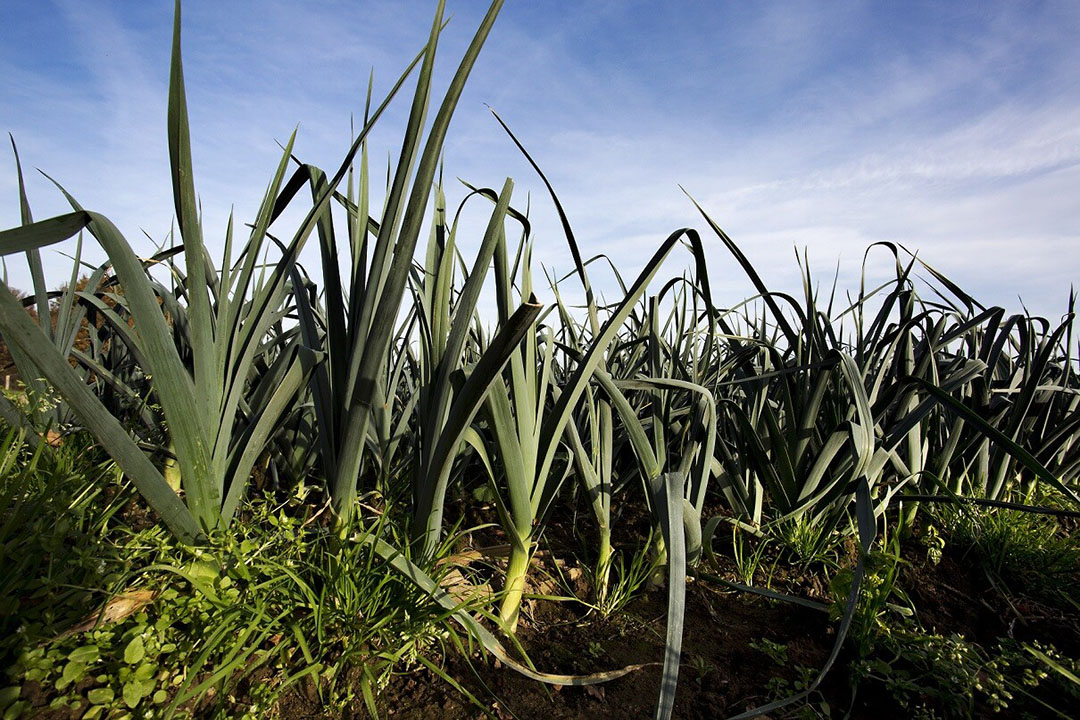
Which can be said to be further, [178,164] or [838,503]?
[838,503]

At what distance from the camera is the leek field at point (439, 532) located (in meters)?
0.97

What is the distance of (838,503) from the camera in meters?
1.67

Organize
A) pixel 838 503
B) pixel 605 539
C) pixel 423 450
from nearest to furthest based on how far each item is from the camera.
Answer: pixel 423 450, pixel 605 539, pixel 838 503

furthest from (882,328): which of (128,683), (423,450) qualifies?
(128,683)

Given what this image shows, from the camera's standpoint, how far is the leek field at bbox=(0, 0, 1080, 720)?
38.2 inches

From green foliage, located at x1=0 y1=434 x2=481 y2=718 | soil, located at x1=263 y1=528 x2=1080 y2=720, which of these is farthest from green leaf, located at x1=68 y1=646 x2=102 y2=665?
soil, located at x1=263 y1=528 x2=1080 y2=720

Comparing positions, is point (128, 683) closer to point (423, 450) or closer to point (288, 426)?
point (423, 450)

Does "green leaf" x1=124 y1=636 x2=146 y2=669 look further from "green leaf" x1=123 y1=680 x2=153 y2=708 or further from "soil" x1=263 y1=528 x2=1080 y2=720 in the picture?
"soil" x1=263 y1=528 x2=1080 y2=720

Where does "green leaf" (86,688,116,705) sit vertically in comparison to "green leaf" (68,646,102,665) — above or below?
below

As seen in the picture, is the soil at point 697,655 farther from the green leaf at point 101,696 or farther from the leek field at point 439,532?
the green leaf at point 101,696

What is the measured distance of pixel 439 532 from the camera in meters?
1.29

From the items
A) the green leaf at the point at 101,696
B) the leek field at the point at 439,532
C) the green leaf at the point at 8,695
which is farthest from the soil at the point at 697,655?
the green leaf at the point at 8,695

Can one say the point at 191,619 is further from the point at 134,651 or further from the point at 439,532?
the point at 439,532

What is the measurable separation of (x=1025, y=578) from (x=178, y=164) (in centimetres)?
255
